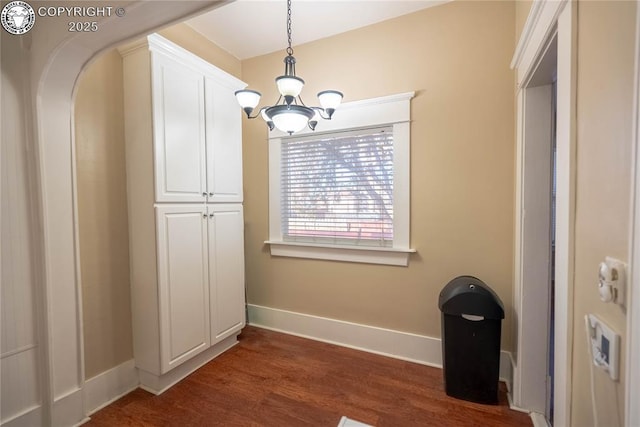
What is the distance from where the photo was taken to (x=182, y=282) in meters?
2.03

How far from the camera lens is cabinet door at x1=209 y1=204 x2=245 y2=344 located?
2287 mm

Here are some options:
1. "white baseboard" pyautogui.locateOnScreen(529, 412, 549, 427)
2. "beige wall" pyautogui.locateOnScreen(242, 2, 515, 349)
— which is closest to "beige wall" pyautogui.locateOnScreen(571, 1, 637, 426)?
"white baseboard" pyautogui.locateOnScreen(529, 412, 549, 427)

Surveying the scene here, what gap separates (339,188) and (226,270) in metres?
1.26

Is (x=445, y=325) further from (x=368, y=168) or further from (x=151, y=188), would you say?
(x=151, y=188)

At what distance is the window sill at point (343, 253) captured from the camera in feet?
7.73

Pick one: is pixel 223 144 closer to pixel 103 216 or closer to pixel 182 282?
pixel 103 216

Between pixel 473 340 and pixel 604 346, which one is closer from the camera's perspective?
pixel 604 346

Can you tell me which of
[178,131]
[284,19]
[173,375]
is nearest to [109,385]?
[173,375]

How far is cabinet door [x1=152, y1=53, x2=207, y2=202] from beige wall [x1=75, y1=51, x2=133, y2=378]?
34 centimetres

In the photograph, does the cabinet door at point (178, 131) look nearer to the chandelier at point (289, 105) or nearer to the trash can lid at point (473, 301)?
the chandelier at point (289, 105)

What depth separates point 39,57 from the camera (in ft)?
4.68

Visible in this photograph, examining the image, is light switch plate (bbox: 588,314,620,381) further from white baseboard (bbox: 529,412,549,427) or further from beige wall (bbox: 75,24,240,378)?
beige wall (bbox: 75,24,240,378)

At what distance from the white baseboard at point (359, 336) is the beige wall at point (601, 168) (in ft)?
4.76

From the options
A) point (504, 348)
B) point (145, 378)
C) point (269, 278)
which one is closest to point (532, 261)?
point (504, 348)
